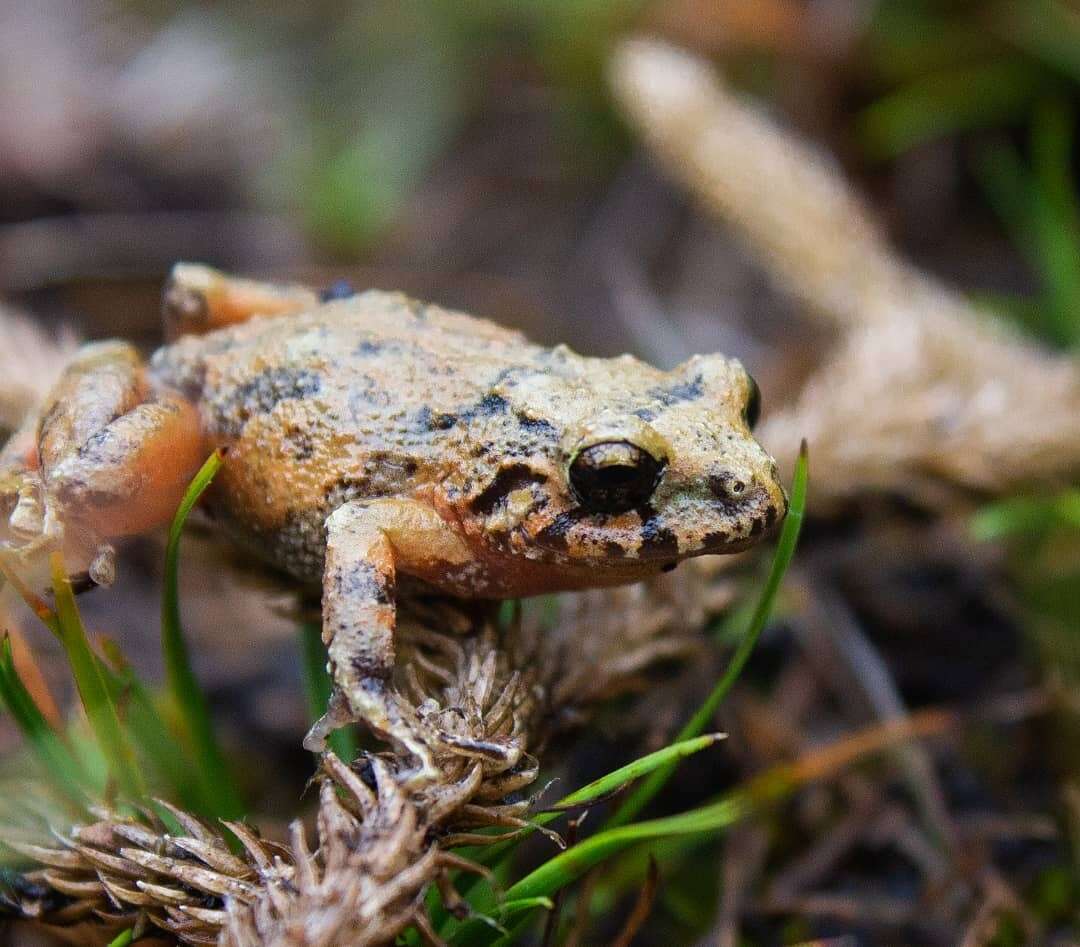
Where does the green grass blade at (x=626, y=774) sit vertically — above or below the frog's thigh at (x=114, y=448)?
below

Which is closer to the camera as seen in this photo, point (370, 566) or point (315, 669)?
point (370, 566)

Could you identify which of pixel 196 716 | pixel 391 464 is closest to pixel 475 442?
pixel 391 464

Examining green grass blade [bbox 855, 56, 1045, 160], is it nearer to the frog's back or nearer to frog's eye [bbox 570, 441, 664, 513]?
the frog's back

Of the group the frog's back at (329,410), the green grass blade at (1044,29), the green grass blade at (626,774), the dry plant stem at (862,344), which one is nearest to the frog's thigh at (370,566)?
the frog's back at (329,410)

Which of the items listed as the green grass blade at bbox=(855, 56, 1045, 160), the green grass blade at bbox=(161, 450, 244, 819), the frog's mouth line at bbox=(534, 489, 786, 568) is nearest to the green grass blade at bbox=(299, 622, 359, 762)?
the green grass blade at bbox=(161, 450, 244, 819)

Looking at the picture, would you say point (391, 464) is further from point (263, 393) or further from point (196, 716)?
point (196, 716)

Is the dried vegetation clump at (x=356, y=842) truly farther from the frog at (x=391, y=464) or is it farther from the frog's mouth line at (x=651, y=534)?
the frog's mouth line at (x=651, y=534)
